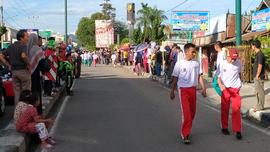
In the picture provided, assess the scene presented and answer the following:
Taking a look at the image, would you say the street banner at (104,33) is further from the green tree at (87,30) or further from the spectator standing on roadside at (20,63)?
the spectator standing on roadside at (20,63)

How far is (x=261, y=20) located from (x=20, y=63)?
1934 centimetres

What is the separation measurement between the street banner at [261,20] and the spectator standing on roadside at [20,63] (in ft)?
59.1

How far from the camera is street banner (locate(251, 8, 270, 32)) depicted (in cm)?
2658

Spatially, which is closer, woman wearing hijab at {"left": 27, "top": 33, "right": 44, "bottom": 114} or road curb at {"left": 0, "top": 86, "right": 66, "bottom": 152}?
road curb at {"left": 0, "top": 86, "right": 66, "bottom": 152}

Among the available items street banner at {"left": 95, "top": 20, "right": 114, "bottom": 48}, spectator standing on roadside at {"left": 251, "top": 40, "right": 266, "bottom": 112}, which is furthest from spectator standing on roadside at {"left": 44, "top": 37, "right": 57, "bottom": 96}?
street banner at {"left": 95, "top": 20, "right": 114, "bottom": 48}

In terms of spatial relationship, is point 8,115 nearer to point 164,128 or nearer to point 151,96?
point 164,128

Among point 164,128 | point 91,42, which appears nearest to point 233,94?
point 164,128

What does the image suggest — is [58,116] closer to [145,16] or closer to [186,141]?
[186,141]

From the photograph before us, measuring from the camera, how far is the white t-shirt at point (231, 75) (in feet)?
33.2

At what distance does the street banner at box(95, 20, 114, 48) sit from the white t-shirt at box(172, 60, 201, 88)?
73.6 meters

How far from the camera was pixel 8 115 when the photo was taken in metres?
12.7

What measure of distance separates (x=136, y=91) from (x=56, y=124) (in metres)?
8.89

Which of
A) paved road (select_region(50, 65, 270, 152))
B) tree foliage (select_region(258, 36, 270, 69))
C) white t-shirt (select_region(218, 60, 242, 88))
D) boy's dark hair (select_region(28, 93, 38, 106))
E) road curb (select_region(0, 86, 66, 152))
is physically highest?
tree foliage (select_region(258, 36, 270, 69))

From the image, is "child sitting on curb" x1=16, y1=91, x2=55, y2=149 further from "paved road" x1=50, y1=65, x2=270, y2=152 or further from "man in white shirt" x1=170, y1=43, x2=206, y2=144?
"man in white shirt" x1=170, y1=43, x2=206, y2=144
